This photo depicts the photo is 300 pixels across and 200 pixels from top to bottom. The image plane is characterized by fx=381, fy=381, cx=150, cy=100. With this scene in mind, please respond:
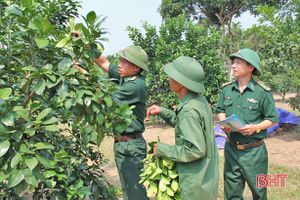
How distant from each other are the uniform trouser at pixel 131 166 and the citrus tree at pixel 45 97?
3.32 feet

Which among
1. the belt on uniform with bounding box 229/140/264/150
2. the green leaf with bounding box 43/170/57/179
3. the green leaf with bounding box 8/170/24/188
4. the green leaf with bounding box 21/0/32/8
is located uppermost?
the green leaf with bounding box 21/0/32/8

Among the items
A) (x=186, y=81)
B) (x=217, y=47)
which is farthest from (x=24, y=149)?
(x=217, y=47)

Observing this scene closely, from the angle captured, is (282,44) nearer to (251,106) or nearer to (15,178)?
(251,106)

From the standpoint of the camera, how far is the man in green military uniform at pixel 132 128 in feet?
10.2

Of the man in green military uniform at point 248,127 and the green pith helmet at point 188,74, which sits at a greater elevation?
the green pith helmet at point 188,74

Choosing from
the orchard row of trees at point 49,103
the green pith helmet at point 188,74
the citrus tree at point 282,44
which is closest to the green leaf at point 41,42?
the orchard row of trees at point 49,103

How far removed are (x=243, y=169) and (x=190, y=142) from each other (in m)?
1.10

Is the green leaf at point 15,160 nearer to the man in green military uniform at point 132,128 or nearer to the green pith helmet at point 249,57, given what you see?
the man in green military uniform at point 132,128

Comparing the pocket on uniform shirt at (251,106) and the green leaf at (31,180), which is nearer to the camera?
the green leaf at (31,180)

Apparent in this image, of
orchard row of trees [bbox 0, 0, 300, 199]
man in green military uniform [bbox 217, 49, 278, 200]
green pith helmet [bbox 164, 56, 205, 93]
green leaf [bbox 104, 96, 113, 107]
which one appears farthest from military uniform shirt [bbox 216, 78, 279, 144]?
green leaf [bbox 104, 96, 113, 107]

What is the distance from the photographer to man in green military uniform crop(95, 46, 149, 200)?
3.12 m

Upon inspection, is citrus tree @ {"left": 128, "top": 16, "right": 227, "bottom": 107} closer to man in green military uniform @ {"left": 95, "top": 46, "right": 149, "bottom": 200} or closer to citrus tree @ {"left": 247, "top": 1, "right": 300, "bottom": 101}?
citrus tree @ {"left": 247, "top": 1, "right": 300, "bottom": 101}

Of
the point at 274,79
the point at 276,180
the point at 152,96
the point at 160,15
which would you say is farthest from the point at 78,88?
the point at 160,15

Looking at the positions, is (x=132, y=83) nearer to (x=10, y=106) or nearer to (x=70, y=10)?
(x=70, y=10)
